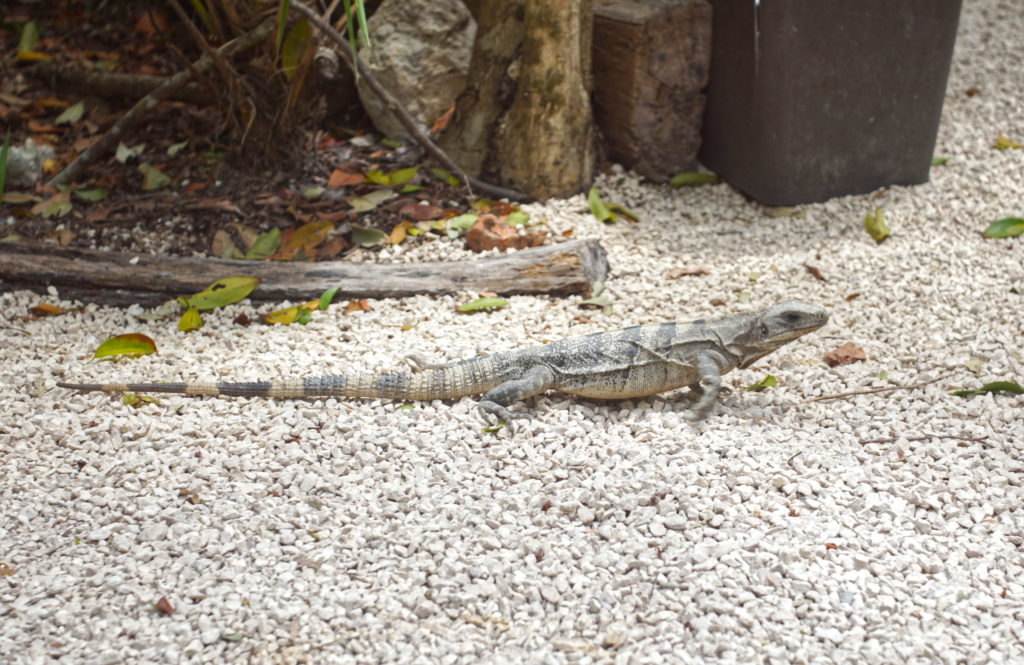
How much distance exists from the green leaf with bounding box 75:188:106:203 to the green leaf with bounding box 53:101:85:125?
1.15 metres

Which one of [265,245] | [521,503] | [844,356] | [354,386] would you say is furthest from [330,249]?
[844,356]

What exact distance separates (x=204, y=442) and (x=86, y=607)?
886 millimetres

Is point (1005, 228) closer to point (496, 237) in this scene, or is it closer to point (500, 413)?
point (496, 237)

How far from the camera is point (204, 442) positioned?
11.4 ft

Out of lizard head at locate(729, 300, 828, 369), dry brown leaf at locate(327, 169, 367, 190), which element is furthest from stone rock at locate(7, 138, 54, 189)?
lizard head at locate(729, 300, 828, 369)

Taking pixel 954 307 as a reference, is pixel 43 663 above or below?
below

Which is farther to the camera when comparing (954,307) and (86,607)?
(954,307)

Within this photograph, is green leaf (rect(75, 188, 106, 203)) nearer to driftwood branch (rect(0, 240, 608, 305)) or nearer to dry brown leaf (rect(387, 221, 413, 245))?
driftwood branch (rect(0, 240, 608, 305))

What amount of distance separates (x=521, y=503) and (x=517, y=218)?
97.0 inches

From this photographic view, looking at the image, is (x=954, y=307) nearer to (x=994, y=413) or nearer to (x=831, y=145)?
(x=994, y=413)

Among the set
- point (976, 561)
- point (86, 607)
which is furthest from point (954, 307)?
point (86, 607)

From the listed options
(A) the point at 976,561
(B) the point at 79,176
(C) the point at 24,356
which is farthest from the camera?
(B) the point at 79,176

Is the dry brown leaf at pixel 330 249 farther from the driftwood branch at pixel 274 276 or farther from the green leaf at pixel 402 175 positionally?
the green leaf at pixel 402 175

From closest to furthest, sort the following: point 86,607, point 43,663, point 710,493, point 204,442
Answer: point 43,663
point 86,607
point 710,493
point 204,442
